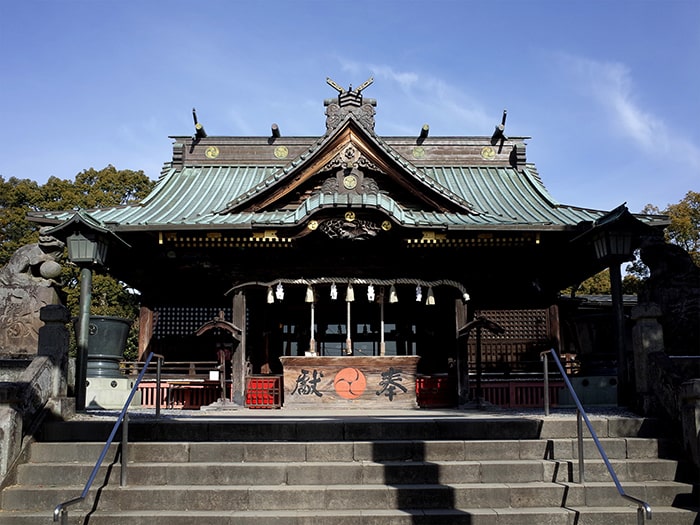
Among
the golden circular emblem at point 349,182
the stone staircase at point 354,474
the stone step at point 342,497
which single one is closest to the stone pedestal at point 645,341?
the stone staircase at point 354,474

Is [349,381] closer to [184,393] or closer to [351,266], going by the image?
[351,266]

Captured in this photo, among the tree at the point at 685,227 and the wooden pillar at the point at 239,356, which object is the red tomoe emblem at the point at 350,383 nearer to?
the wooden pillar at the point at 239,356

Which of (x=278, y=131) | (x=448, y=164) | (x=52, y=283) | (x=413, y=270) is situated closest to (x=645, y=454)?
(x=413, y=270)

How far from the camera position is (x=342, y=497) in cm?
653

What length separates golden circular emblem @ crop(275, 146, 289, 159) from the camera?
59.3 feet

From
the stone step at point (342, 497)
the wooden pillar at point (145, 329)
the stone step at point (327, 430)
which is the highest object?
the wooden pillar at point (145, 329)

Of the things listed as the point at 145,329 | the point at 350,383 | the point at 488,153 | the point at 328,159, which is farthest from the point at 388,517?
the point at 488,153

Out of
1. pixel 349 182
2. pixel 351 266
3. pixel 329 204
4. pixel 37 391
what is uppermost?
pixel 349 182

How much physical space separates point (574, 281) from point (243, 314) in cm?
826

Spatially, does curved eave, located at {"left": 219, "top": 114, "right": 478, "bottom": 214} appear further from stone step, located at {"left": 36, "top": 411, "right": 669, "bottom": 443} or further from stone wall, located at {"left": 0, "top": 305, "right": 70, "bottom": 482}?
stone step, located at {"left": 36, "top": 411, "right": 669, "bottom": 443}

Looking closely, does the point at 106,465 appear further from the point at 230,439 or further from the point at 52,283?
the point at 52,283

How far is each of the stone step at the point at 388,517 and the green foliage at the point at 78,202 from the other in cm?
3114

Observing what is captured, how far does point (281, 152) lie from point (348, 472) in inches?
501

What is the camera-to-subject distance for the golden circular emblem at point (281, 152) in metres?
18.1
